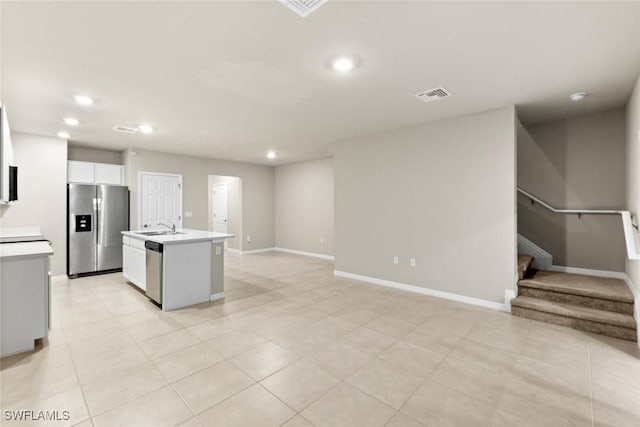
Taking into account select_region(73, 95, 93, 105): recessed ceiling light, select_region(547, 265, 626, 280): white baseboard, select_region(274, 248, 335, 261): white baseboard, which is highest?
select_region(73, 95, 93, 105): recessed ceiling light

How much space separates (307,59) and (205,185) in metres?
5.64

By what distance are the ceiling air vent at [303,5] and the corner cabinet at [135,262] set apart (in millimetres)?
3838

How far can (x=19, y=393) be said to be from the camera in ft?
6.78

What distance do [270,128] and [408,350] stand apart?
3749 millimetres

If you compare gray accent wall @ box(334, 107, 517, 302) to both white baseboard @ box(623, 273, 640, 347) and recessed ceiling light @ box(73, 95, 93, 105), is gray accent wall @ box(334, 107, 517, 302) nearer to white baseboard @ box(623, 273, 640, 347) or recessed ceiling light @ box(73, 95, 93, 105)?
white baseboard @ box(623, 273, 640, 347)

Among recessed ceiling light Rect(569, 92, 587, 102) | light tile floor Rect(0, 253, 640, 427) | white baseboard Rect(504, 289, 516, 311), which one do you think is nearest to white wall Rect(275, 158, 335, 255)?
light tile floor Rect(0, 253, 640, 427)

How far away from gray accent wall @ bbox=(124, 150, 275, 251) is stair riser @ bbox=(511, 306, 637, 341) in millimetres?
6640

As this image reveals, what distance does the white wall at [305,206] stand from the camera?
7520mm

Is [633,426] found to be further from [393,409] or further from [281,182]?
[281,182]

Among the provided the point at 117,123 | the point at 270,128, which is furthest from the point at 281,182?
the point at 117,123

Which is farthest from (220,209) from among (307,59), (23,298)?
(307,59)

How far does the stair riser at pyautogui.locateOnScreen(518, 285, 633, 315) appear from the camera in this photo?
3.18m

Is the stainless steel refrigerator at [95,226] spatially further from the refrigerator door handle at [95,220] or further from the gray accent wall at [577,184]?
the gray accent wall at [577,184]

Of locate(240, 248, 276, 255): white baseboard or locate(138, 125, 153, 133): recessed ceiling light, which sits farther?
locate(240, 248, 276, 255): white baseboard
